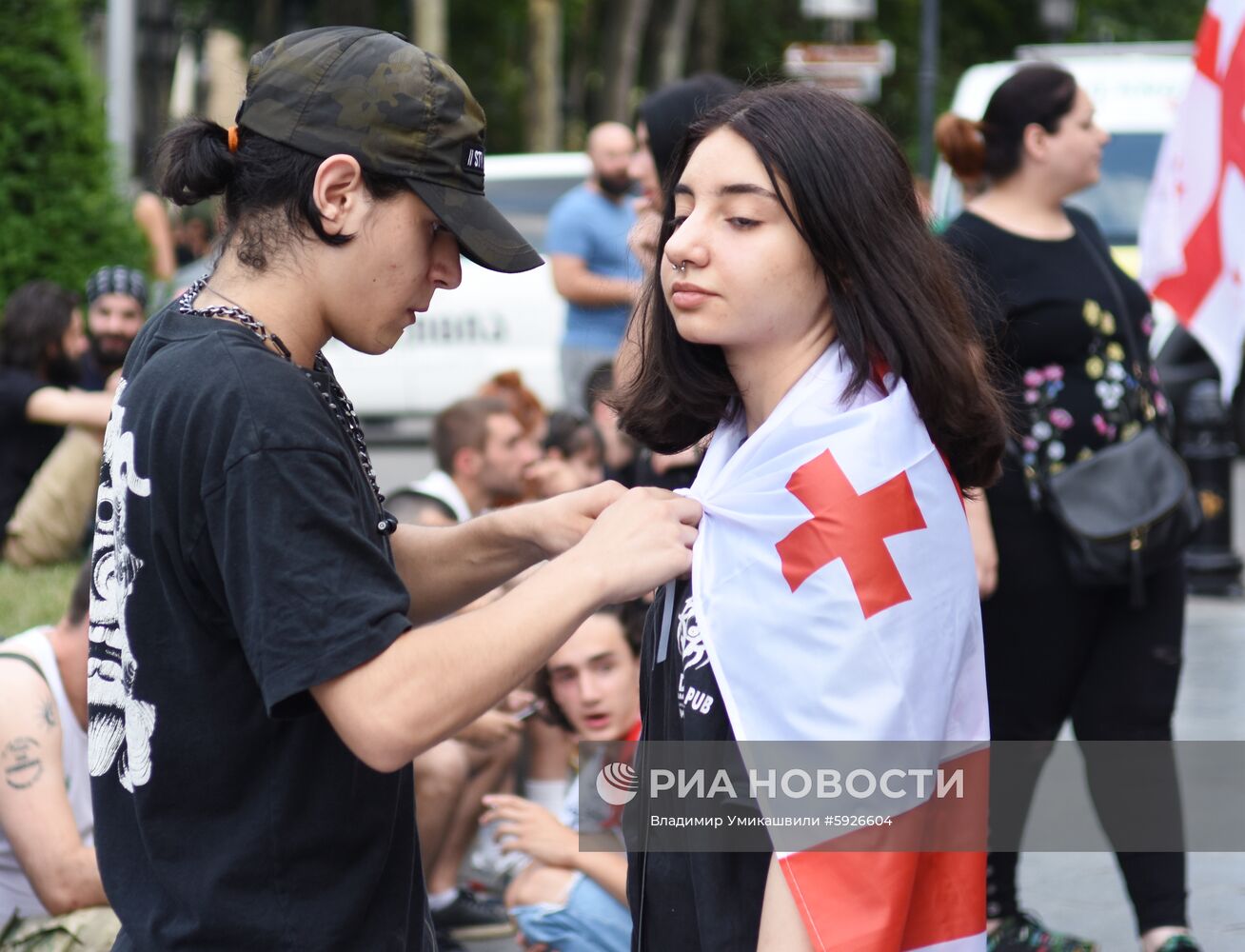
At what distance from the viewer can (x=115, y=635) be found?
205 centimetres

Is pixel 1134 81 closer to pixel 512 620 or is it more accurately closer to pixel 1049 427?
pixel 1049 427

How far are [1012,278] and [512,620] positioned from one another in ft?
7.79

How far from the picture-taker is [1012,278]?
398cm

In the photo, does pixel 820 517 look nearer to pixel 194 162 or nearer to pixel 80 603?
pixel 194 162

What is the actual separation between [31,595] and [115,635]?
4355mm

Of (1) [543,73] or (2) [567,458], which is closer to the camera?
(2) [567,458]

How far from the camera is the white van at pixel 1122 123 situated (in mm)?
11766

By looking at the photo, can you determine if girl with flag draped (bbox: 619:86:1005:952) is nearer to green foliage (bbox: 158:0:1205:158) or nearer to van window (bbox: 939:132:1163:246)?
van window (bbox: 939:132:1163:246)

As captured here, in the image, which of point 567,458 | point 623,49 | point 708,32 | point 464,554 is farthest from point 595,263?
point 708,32

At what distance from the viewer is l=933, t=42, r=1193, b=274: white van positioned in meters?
11.8

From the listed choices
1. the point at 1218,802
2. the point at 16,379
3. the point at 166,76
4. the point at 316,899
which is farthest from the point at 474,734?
the point at 166,76

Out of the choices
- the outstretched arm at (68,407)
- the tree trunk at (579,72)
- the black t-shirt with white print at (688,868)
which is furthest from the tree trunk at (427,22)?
the black t-shirt with white print at (688,868)

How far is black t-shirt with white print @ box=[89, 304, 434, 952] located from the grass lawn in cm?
355

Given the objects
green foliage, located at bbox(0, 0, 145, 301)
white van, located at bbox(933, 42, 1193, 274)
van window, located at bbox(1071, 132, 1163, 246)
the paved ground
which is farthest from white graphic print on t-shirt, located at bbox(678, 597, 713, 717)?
van window, located at bbox(1071, 132, 1163, 246)
